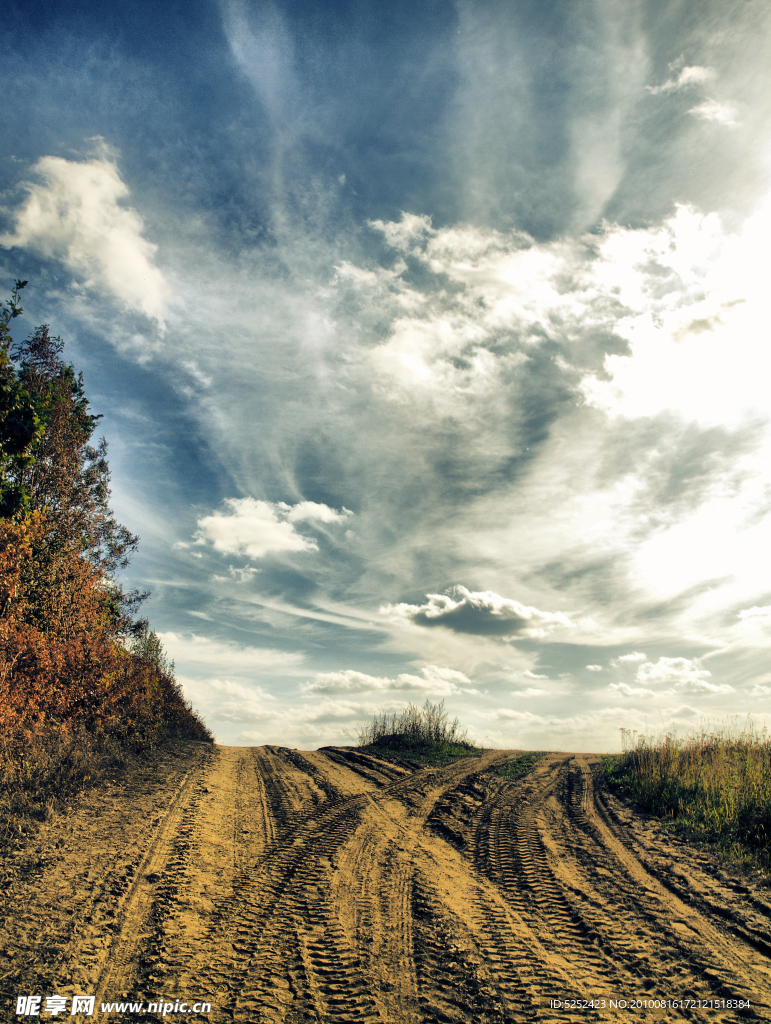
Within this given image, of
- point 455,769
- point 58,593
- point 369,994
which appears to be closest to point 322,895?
point 369,994

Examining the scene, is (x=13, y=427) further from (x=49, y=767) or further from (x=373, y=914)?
(x=373, y=914)

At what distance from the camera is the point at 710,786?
9.04m

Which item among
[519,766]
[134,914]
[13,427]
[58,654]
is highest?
[13,427]

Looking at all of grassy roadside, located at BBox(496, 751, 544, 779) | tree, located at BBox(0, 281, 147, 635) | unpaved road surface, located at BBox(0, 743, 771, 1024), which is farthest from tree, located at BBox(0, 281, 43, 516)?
grassy roadside, located at BBox(496, 751, 544, 779)

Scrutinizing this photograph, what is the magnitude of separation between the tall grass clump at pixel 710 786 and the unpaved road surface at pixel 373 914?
74 centimetres

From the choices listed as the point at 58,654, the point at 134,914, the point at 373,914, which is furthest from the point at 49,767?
the point at 373,914

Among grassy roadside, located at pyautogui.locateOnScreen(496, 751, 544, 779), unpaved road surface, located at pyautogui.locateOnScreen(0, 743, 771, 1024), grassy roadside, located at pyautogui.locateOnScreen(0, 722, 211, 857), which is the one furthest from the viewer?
grassy roadside, located at pyautogui.locateOnScreen(496, 751, 544, 779)

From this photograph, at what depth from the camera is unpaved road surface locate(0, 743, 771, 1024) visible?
380 centimetres

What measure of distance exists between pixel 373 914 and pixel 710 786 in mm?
7236

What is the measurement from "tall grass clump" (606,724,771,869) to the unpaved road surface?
0.74 meters

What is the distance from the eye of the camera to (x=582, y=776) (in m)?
11.9

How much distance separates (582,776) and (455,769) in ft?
9.97

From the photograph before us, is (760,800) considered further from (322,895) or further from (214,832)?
(214,832)

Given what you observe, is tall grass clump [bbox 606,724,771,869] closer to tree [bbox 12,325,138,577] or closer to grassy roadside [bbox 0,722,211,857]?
grassy roadside [bbox 0,722,211,857]
